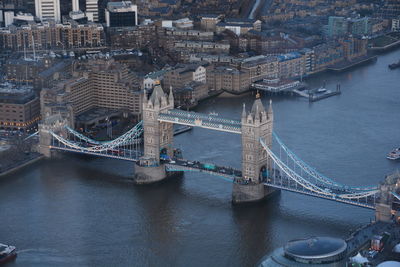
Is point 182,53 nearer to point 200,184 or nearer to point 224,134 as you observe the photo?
point 224,134

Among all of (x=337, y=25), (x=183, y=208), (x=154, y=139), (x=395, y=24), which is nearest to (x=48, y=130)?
(x=154, y=139)

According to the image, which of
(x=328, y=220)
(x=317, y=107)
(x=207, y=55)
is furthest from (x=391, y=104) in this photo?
(x=328, y=220)

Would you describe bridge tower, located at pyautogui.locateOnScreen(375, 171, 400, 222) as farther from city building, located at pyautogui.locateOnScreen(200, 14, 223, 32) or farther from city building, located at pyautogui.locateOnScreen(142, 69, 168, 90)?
city building, located at pyautogui.locateOnScreen(200, 14, 223, 32)

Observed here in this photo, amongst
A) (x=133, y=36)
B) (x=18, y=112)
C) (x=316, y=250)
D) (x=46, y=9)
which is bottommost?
(x=316, y=250)

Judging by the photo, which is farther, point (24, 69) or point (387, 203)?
point (24, 69)

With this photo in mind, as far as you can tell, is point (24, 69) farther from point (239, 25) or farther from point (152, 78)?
point (239, 25)
